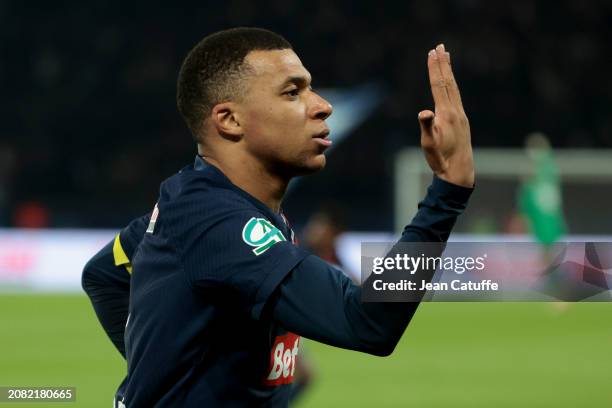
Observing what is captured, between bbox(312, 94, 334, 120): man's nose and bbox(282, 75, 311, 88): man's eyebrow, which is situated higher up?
bbox(282, 75, 311, 88): man's eyebrow

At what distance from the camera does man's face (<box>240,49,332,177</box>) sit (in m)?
3.02

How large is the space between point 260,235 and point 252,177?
331 mm

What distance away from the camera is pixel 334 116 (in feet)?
81.0

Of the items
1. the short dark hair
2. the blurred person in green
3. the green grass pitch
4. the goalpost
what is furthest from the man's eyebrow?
the goalpost

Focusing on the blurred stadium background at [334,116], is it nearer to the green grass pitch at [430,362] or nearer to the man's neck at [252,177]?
the green grass pitch at [430,362]

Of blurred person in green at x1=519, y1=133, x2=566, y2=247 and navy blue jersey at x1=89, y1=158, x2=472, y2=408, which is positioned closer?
navy blue jersey at x1=89, y1=158, x2=472, y2=408

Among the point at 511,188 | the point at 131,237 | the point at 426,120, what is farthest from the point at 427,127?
the point at 511,188

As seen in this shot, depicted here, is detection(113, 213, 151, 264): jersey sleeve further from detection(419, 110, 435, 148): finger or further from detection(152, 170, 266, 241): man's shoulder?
detection(419, 110, 435, 148): finger

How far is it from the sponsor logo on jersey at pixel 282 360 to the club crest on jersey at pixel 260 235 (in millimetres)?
330

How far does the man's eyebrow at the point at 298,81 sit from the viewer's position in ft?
10.0

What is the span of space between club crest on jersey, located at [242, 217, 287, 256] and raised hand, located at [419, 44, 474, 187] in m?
0.41

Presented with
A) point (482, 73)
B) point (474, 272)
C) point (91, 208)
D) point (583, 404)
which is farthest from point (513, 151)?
point (474, 272)

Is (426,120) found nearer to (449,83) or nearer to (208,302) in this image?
(449,83)

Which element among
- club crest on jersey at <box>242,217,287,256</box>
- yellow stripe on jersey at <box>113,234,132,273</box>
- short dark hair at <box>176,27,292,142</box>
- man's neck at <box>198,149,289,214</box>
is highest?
short dark hair at <box>176,27,292,142</box>
